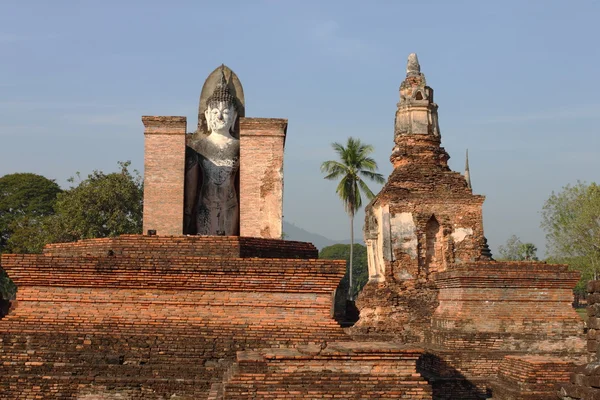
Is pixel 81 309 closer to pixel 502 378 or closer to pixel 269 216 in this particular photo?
pixel 269 216

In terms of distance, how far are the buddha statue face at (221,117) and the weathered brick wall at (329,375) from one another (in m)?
5.08

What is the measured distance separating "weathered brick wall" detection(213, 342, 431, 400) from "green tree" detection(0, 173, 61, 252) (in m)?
36.6

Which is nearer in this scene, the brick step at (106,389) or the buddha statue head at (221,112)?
the brick step at (106,389)

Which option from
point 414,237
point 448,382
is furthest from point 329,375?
point 414,237

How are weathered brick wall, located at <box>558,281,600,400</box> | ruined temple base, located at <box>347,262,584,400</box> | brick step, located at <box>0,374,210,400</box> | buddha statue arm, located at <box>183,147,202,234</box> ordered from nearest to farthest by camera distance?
brick step, located at <box>0,374,210,400</box>
weathered brick wall, located at <box>558,281,600,400</box>
buddha statue arm, located at <box>183,147,202,234</box>
ruined temple base, located at <box>347,262,584,400</box>

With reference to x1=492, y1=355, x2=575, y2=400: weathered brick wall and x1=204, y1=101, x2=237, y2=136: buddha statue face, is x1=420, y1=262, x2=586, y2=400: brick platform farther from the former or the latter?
x1=204, y1=101, x2=237, y2=136: buddha statue face

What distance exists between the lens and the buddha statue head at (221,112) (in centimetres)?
1197

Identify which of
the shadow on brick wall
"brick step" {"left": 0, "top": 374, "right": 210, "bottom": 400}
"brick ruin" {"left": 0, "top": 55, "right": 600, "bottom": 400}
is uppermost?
"brick ruin" {"left": 0, "top": 55, "right": 600, "bottom": 400}

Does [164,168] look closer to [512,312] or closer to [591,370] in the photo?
[591,370]

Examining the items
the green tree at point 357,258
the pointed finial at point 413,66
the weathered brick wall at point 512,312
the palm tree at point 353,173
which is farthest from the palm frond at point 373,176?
the green tree at point 357,258

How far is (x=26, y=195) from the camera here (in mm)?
43562

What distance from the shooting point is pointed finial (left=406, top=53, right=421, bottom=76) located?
2278 cm

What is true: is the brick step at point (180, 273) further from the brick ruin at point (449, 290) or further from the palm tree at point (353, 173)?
the palm tree at point (353, 173)

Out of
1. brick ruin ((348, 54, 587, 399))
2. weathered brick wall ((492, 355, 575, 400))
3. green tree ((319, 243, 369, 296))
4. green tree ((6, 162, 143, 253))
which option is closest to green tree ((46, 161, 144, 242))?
green tree ((6, 162, 143, 253))
